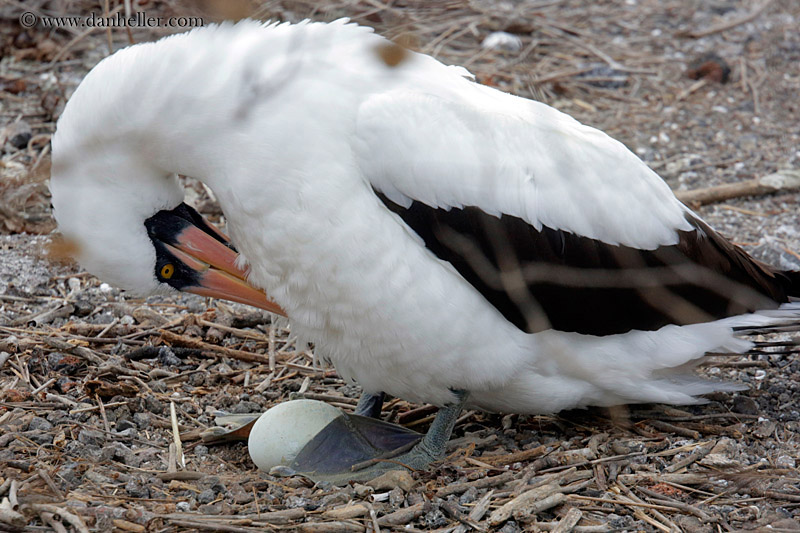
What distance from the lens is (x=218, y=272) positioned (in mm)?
3939

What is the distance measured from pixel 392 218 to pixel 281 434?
1.05 m

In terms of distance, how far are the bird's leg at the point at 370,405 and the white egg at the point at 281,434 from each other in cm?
44

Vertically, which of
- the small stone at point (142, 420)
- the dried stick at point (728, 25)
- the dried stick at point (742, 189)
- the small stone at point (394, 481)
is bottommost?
the small stone at point (142, 420)

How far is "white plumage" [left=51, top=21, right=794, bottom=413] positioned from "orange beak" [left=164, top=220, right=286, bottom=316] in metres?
0.08

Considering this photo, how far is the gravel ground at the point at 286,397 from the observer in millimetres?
3254

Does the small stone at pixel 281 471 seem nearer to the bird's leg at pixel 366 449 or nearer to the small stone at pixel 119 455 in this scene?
the bird's leg at pixel 366 449

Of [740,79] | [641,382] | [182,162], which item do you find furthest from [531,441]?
[740,79]

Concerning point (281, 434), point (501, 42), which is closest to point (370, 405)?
point (281, 434)

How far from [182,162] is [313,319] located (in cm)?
78

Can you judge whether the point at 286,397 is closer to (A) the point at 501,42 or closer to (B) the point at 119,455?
(B) the point at 119,455

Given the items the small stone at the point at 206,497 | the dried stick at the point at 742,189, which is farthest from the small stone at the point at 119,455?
the dried stick at the point at 742,189

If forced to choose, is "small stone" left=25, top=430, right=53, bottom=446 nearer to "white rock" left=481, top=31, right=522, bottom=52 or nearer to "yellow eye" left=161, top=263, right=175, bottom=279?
"yellow eye" left=161, top=263, right=175, bottom=279

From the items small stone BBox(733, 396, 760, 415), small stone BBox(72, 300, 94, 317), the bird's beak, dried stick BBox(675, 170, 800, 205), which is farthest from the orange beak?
dried stick BBox(675, 170, 800, 205)

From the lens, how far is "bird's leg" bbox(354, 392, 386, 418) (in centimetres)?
441
